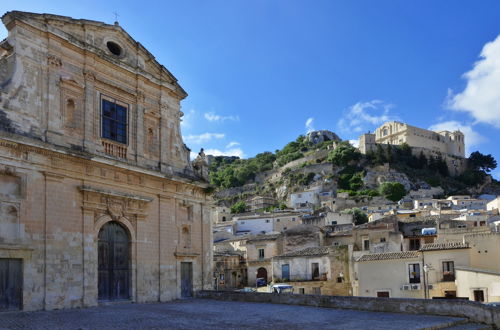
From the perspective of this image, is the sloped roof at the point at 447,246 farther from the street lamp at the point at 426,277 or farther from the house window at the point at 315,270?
the house window at the point at 315,270

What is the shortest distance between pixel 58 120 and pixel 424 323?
470 inches

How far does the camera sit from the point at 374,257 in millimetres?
31953

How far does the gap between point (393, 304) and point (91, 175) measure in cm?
1002

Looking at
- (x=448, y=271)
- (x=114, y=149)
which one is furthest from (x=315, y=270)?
(x=114, y=149)

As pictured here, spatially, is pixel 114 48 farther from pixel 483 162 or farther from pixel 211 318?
pixel 483 162

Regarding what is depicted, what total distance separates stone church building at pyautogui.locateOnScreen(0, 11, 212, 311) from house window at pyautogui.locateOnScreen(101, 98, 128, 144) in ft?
0.13

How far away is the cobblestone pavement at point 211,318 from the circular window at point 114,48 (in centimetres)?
892

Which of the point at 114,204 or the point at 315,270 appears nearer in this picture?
the point at 114,204

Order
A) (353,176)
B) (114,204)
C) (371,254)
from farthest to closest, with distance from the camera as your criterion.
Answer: (353,176), (371,254), (114,204)

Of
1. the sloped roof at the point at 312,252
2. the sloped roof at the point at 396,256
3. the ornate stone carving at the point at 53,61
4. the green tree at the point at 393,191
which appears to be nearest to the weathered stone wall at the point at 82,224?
the ornate stone carving at the point at 53,61

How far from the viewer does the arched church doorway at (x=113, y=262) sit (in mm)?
17812

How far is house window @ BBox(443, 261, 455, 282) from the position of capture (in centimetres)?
2927

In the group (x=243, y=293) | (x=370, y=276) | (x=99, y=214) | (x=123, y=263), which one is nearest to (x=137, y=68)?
(x=99, y=214)

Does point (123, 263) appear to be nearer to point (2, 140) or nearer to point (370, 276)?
point (2, 140)
